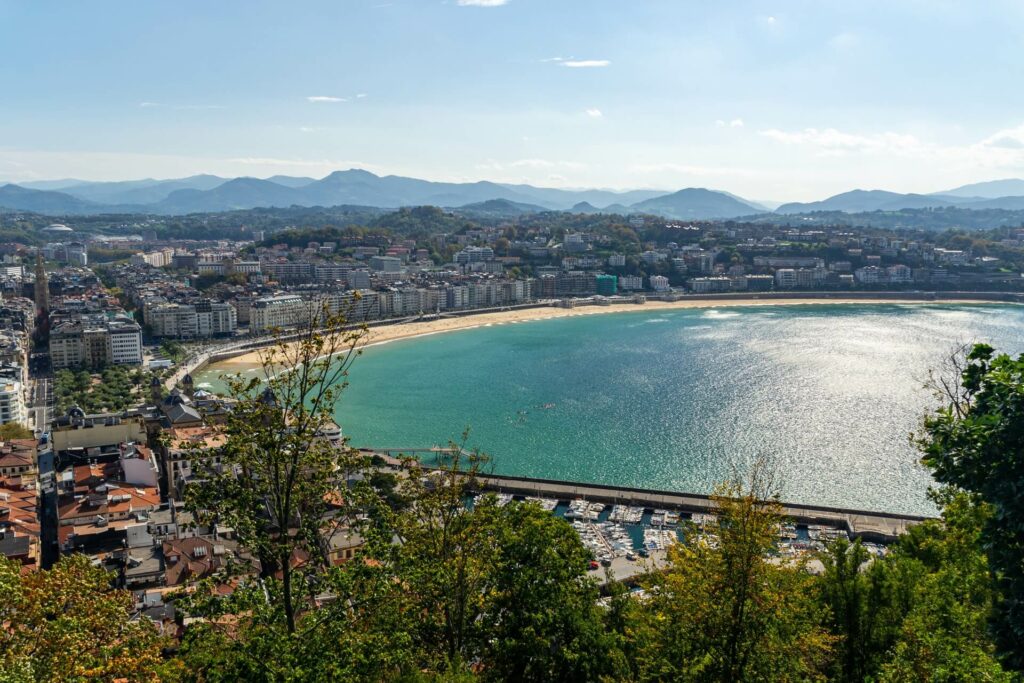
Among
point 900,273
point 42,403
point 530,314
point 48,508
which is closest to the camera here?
point 48,508

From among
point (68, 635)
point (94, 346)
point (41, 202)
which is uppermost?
point (41, 202)

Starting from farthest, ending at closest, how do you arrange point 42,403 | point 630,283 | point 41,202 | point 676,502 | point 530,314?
point 41,202, point 630,283, point 530,314, point 42,403, point 676,502

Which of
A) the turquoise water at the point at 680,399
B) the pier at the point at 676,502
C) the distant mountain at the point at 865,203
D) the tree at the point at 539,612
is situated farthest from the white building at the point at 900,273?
the distant mountain at the point at 865,203

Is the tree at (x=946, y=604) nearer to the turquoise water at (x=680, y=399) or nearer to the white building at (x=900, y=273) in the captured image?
the turquoise water at (x=680, y=399)

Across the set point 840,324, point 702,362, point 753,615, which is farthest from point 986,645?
point 840,324

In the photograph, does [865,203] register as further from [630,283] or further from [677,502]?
[677,502]

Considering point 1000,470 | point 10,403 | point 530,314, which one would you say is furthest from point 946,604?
point 530,314
